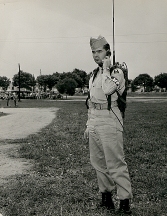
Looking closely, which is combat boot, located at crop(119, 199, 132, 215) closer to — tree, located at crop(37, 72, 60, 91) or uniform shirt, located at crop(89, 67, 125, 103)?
uniform shirt, located at crop(89, 67, 125, 103)

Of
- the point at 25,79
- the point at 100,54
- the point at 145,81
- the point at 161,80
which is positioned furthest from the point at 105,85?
the point at 145,81

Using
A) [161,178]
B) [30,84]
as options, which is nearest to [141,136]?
[161,178]

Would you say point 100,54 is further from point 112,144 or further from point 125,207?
point 125,207

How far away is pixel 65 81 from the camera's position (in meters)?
66.8

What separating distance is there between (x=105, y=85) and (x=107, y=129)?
0.48 metres

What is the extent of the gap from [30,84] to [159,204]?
4154 inches

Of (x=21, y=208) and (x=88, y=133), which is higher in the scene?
(x=88, y=133)

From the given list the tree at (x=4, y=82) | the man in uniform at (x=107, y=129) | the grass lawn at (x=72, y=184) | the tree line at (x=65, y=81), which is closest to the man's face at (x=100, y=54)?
the man in uniform at (x=107, y=129)

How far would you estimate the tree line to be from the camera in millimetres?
68250

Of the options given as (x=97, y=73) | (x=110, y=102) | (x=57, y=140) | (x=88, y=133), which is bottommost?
(x=57, y=140)

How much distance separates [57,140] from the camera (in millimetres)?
9281

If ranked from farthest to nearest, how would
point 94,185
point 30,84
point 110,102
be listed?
point 30,84
point 94,185
point 110,102

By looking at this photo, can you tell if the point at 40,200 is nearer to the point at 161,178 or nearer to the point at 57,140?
the point at 161,178

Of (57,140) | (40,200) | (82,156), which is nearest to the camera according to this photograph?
(40,200)
